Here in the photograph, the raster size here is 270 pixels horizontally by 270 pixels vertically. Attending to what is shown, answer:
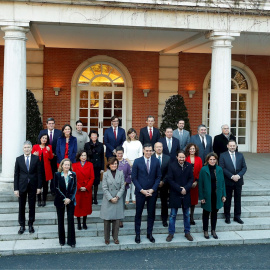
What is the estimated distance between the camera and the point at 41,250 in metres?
6.95

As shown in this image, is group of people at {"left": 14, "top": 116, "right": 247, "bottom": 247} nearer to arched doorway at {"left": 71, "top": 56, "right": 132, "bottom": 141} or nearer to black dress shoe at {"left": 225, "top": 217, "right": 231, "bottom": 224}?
black dress shoe at {"left": 225, "top": 217, "right": 231, "bottom": 224}

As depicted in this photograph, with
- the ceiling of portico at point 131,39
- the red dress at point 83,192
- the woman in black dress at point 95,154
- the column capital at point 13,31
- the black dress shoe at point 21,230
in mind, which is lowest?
the black dress shoe at point 21,230

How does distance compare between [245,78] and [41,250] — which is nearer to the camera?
[41,250]

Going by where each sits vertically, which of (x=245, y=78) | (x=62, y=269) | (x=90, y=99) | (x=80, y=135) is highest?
(x=245, y=78)

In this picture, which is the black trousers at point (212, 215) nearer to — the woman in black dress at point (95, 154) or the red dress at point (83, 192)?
the red dress at point (83, 192)

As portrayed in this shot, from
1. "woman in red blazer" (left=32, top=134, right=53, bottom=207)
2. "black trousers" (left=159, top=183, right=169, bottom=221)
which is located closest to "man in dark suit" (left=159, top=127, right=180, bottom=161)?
"black trousers" (left=159, top=183, right=169, bottom=221)

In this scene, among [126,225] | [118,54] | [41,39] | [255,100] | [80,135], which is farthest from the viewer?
[255,100]

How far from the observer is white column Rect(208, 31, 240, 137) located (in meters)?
9.91

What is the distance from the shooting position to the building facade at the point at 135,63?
361 inches

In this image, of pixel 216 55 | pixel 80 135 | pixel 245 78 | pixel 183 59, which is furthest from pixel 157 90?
pixel 80 135

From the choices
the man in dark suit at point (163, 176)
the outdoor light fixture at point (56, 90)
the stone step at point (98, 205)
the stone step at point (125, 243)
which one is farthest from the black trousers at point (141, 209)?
the outdoor light fixture at point (56, 90)

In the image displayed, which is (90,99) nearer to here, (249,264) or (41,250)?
(41,250)

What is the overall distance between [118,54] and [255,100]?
578 centimetres

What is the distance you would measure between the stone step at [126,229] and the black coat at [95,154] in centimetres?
125
